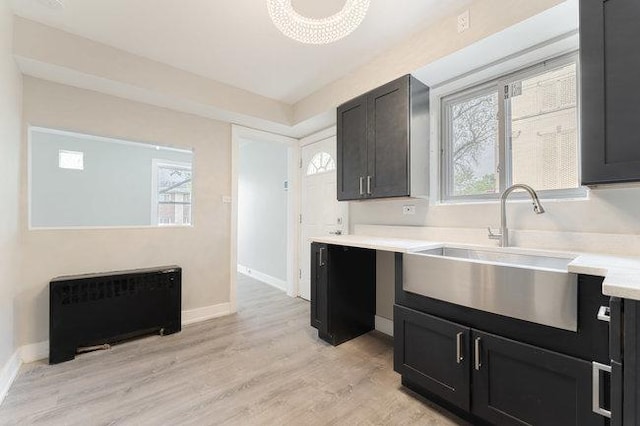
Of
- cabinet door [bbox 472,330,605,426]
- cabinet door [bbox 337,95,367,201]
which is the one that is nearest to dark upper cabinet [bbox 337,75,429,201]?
cabinet door [bbox 337,95,367,201]

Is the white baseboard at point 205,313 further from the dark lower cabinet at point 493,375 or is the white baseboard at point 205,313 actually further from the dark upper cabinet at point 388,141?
the dark lower cabinet at point 493,375

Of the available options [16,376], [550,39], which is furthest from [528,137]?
[16,376]

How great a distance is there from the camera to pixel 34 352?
2.18m

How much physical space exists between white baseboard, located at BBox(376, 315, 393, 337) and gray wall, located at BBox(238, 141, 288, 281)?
6.10 ft

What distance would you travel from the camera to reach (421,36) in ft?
6.77

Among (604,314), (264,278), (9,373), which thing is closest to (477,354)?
(604,314)

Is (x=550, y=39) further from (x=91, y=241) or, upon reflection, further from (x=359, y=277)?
(x=91, y=241)

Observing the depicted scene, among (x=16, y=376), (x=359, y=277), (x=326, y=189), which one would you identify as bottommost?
(x=16, y=376)

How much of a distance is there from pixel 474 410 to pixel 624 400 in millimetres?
764

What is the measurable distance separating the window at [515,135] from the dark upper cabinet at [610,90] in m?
0.55

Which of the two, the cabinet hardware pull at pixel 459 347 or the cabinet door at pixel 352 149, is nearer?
the cabinet hardware pull at pixel 459 347

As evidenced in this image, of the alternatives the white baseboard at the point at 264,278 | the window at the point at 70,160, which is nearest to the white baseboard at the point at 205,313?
the white baseboard at the point at 264,278

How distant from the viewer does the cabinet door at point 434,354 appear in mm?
1439

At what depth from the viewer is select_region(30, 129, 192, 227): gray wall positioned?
4.09m
